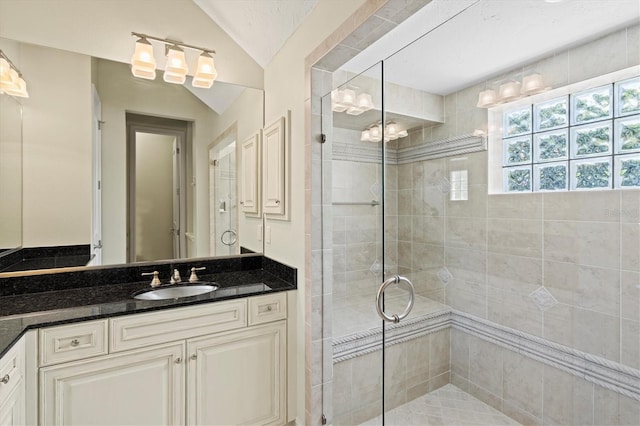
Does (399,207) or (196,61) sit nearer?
(399,207)

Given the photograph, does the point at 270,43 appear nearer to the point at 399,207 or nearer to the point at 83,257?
the point at 399,207

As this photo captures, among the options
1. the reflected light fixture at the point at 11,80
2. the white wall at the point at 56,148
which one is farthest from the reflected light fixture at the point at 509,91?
the reflected light fixture at the point at 11,80

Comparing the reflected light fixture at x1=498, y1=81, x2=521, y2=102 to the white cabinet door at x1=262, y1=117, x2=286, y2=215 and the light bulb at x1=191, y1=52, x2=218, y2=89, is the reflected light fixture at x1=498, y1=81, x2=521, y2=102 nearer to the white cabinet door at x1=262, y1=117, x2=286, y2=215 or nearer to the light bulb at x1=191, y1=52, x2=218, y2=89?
the white cabinet door at x1=262, y1=117, x2=286, y2=215

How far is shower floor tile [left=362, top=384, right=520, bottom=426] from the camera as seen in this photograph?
6.07ft

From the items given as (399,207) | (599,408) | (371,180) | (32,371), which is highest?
(371,180)

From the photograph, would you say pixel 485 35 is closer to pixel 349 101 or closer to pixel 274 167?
pixel 349 101

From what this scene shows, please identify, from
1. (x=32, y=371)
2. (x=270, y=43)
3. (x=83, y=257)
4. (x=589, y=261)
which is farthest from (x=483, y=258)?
(x=83, y=257)

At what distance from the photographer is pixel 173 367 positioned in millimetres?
1585

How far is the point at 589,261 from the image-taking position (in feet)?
4.54

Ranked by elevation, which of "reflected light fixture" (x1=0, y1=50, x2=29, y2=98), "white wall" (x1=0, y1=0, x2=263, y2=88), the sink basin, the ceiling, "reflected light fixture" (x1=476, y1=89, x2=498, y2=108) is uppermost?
"white wall" (x1=0, y1=0, x2=263, y2=88)

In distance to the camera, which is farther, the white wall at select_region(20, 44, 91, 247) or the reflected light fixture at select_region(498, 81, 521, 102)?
the white wall at select_region(20, 44, 91, 247)

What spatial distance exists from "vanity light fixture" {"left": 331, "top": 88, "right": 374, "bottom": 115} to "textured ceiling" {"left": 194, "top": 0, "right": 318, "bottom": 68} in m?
0.50

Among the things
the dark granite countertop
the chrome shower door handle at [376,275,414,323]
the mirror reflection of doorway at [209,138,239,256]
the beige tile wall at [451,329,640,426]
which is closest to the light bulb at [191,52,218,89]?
the mirror reflection of doorway at [209,138,239,256]

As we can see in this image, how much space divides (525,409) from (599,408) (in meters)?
0.36
